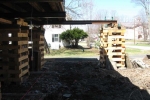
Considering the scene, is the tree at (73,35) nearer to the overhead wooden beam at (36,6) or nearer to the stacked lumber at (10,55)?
the overhead wooden beam at (36,6)

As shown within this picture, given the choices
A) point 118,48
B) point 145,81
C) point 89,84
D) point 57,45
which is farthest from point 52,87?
point 57,45

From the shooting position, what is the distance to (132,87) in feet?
23.4

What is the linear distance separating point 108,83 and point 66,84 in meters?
1.38

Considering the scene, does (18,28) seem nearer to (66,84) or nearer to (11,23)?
(11,23)

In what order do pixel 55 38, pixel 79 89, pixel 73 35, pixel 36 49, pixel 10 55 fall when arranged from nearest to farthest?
pixel 79 89 → pixel 10 55 → pixel 36 49 → pixel 73 35 → pixel 55 38

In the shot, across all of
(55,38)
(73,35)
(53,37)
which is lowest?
(55,38)

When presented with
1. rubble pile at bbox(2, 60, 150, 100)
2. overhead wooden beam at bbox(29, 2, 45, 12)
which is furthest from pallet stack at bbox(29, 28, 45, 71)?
overhead wooden beam at bbox(29, 2, 45, 12)

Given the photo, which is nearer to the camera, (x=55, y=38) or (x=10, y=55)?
(x=10, y=55)

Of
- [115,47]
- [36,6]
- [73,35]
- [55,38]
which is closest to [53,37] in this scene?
[55,38]

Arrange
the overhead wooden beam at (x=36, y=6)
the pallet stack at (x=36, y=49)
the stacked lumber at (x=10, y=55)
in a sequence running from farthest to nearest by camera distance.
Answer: the pallet stack at (x=36, y=49)
the stacked lumber at (x=10, y=55)
the overhead wooden beam at (x=36, y=6)

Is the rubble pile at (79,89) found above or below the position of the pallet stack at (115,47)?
below

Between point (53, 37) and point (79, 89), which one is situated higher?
point (53, 37)

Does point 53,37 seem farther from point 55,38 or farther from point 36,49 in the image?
point 36,49

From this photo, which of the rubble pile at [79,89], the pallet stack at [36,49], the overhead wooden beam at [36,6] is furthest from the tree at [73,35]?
the rubble pile at [79,89]
